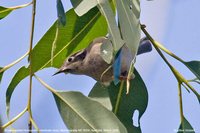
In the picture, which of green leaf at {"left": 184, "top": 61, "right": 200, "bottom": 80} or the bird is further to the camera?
green leaf at {"left": 184, "top": 61, "right": 200, "bottom": 80}

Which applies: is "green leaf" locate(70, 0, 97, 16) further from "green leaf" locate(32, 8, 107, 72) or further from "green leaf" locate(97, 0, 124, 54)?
"green leaf" locate(32, 8, 107, 72)

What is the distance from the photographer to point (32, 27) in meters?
1.15

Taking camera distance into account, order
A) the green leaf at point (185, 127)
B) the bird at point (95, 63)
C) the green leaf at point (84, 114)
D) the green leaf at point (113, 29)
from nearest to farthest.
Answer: the green leaf at point (113, 29) → the green leaf at point (84, 114) → the bird at point (95, 63) → the green leaf at point (185, 127)

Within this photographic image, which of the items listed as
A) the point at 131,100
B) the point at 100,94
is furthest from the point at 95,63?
the point at 131,100

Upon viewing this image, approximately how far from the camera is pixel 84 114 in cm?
123

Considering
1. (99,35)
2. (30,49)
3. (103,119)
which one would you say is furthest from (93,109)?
(99,35)

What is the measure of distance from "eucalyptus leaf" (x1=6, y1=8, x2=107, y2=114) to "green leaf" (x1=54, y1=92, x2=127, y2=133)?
21cm

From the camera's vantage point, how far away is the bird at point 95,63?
127 cm

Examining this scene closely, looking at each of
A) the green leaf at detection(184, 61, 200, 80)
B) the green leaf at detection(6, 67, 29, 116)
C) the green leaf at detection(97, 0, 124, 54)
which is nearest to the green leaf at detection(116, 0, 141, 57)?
the green leaf at detection(97, 0, 124, 54)

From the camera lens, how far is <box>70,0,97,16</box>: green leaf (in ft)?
3.66

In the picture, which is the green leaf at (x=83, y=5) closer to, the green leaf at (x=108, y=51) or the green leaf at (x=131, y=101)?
the green leaf at (x=108, y=51)

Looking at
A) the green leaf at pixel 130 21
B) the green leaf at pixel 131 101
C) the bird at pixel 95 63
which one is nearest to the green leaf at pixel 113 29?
the green leaf at pixel 130 21

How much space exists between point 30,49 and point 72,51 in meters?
0.32

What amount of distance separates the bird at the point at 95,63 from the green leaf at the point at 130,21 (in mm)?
140
